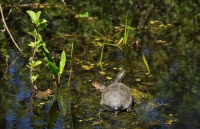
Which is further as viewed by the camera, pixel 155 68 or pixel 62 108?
pixel 155 68

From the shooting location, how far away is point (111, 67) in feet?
20.7

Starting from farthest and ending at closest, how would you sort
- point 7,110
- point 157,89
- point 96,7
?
point 96,7 → point 157,89 → point 7,110

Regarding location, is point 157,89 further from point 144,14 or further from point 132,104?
point 144,14

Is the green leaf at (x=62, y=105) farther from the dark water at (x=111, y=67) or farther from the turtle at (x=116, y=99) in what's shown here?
the turtle at (x=116, y=99)

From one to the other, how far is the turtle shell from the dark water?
10cm

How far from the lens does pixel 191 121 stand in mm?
4652

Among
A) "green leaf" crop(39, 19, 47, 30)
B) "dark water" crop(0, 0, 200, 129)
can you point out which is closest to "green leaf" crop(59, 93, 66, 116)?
"dark water" crop(0, 0, 200, 129)

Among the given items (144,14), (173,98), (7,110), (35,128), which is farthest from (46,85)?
(144,14)

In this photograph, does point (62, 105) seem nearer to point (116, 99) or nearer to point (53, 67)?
point (53, 67)

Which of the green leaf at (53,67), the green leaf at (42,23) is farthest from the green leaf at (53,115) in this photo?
the green leaf at (42,23)

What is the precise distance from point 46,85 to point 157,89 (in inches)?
51.6

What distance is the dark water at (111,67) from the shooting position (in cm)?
482

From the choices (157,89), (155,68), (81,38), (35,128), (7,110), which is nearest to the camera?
(35,128)

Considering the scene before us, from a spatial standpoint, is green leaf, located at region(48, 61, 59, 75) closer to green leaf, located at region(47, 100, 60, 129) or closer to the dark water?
the dark water
